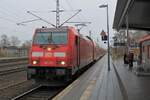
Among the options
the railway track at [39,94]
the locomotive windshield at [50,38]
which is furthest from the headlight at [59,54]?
the railway track at [39,94]

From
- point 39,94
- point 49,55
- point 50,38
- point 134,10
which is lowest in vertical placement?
point 39,94

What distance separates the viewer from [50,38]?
1842cm

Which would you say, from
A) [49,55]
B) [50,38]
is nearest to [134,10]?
[50,38]

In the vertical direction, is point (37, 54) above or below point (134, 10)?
below

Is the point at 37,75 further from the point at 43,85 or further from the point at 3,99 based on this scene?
the point at 3,99

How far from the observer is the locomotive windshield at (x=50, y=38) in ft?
60.1

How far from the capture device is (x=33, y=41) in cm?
1850

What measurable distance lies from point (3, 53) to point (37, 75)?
5366cm

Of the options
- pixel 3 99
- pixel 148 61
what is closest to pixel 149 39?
pixel 148 61

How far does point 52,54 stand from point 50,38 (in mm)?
1125

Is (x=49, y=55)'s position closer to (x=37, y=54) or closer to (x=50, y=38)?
(x=37, y=54)

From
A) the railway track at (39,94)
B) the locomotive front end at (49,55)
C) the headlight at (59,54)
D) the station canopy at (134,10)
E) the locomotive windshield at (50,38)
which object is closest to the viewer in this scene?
the railway track at (39,94)

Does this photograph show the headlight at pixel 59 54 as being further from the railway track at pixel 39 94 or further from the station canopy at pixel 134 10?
the station canopy at pixel 134 10

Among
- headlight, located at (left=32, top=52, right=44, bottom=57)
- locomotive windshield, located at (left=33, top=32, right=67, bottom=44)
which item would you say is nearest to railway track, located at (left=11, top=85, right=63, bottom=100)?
headlight, located at (left=32, top=52, right=44, bottom=57)
